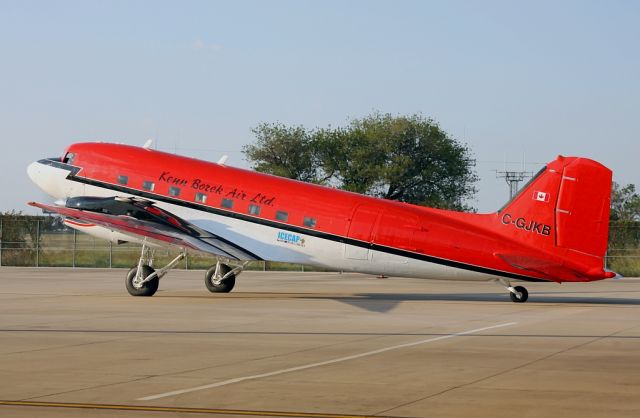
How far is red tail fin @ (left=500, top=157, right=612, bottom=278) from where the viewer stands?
29766mm

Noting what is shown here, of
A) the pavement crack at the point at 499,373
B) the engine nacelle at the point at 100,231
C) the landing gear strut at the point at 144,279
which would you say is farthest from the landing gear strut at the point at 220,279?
the pavement crack at the point at 499,373

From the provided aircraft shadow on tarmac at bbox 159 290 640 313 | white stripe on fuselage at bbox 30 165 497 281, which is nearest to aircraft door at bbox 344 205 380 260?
white stripe on fuselage at bbox 30 165 497 281

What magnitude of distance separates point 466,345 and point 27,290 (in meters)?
22.6

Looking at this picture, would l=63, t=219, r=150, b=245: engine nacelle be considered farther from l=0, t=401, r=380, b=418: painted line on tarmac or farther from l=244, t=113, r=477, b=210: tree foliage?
l=244, t=113, r=477, b=210: tree foliage

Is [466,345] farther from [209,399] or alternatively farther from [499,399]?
[209,399]

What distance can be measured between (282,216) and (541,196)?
8200 mm

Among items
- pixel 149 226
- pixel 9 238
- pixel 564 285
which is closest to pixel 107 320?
pixel 149 226

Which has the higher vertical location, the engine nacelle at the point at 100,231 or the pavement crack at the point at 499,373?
the engine nacelle at the point at 100,231

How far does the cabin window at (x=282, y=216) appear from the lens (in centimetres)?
3309

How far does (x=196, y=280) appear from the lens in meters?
47.2

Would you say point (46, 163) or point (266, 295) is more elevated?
point (46, 163)

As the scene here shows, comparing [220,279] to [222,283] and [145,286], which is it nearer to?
[222,283]

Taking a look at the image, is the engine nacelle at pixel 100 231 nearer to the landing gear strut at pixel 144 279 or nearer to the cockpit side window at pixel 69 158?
the landing gear strut at pixel 144 279

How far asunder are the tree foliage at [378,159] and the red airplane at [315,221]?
5346 centimetres
